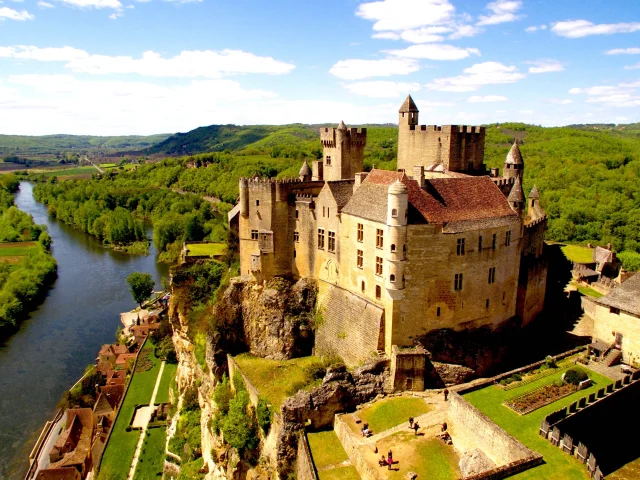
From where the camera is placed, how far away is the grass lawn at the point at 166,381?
49781mm

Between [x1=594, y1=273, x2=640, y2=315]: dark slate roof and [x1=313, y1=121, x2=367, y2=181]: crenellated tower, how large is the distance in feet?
62.8

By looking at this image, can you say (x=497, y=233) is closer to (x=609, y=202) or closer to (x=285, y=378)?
(x=285, y=378)

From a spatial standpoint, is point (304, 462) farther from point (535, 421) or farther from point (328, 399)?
point (535, 421)

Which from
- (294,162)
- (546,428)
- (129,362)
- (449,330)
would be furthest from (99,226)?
(546,428)

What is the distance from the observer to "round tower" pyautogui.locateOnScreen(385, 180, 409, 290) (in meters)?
27.7

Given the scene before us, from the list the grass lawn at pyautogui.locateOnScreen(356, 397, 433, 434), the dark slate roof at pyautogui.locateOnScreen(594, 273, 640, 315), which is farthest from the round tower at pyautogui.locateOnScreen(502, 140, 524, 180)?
the grass lawn at pyautogui.locateOnScreen(356, 397, 433, 434)

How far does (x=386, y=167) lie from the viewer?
3285 inches

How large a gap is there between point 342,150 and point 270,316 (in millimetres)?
13411

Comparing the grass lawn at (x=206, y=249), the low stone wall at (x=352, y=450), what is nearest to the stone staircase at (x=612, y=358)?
the low stone wall at (x=352, y=450)

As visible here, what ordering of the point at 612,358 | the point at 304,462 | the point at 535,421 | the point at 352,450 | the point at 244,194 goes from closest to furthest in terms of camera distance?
the point at 535,421 → the point at 352,450 → the point at 304,462 → the point at 612,358 → the point at 244,194

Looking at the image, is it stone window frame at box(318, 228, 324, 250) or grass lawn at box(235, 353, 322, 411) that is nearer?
grass lawn at box(235, 353, 322, 411)

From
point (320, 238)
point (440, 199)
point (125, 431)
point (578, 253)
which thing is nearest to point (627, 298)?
point (440, 199)

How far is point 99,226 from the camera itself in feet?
365

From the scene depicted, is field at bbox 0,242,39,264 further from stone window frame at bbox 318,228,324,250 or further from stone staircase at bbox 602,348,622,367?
stone staircase at bbox 602,348,622,367
